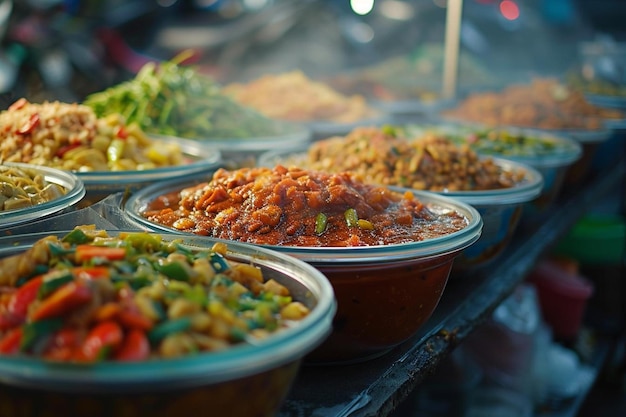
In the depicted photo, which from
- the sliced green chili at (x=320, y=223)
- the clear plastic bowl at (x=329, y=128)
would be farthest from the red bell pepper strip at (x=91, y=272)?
the clear plastic bowl at (x=329, y=128)

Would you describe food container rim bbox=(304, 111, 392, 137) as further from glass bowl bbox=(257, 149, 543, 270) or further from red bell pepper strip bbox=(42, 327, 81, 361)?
red bell pepper strip bbox=(42, 327, 81, 361)

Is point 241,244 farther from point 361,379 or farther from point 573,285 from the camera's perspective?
point 573,285

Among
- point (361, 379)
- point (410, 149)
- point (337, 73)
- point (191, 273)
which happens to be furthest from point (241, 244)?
point (337, 73)

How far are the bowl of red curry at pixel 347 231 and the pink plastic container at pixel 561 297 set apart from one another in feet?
7.71

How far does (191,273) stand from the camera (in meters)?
1.10

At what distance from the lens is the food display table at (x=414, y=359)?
4.39 ft

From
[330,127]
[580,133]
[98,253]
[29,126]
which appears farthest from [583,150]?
[98,253]

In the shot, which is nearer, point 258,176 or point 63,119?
point 258,176

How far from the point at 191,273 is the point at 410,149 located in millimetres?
1428

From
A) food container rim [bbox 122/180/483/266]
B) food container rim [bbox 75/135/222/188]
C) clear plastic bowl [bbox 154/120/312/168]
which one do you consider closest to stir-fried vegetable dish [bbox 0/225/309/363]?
food container rim [bbox 122/180/483/266]

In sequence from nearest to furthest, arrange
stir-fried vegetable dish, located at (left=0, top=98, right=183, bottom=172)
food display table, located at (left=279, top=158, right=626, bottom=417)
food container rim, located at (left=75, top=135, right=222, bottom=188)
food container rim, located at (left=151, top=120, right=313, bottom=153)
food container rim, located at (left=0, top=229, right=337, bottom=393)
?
1. food container rim, located at (left=0, top=229, right=337, bottom=393)
2. food display table, located at (left=279, top=158, right=626, bottom=417)
3. food container rim, located at (left=75, top=135, right=222, bottom=188)
4. stir-fried vegetable dish, located at (left=0, top=98, right=183, bottom=172)
5. food container rim, located at (left=151, top=120, right=313, bottom=153)

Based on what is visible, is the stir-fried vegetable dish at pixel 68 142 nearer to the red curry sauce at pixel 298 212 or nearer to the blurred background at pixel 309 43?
the red curry sauce at pixel 298 212

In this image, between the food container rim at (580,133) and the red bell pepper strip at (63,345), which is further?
the food container rim at (580,133)

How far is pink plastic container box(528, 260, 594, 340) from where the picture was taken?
392 cm
